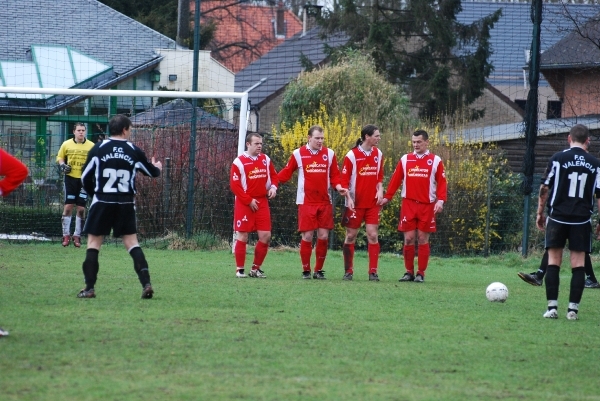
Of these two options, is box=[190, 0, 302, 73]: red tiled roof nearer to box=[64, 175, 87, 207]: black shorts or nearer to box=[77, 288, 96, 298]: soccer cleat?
box=[64, 175, 87, 207]: black shorts

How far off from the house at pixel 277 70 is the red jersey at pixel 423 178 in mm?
23504

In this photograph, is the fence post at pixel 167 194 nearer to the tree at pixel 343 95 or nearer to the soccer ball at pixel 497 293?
the tree at pixel 343 95

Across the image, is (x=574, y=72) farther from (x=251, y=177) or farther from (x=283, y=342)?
(x=283, y=342)

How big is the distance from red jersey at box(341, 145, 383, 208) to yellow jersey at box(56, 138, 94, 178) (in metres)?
5.49

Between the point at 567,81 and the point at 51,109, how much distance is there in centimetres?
1482

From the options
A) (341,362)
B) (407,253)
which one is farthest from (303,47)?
(341,362)

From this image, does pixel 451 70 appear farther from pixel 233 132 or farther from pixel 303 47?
pixel 233 132

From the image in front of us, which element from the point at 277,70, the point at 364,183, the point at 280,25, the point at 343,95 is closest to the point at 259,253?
the point at 364,183

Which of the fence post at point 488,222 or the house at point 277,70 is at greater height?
the house at point 277,70

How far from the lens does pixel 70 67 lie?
2709 cm

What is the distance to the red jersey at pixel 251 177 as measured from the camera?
11.4 meters

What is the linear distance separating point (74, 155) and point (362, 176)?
229 inches

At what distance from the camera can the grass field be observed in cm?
521

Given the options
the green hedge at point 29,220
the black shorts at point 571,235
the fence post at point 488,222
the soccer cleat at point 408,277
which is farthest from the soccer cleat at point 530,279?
the green hedge at point 29,220
